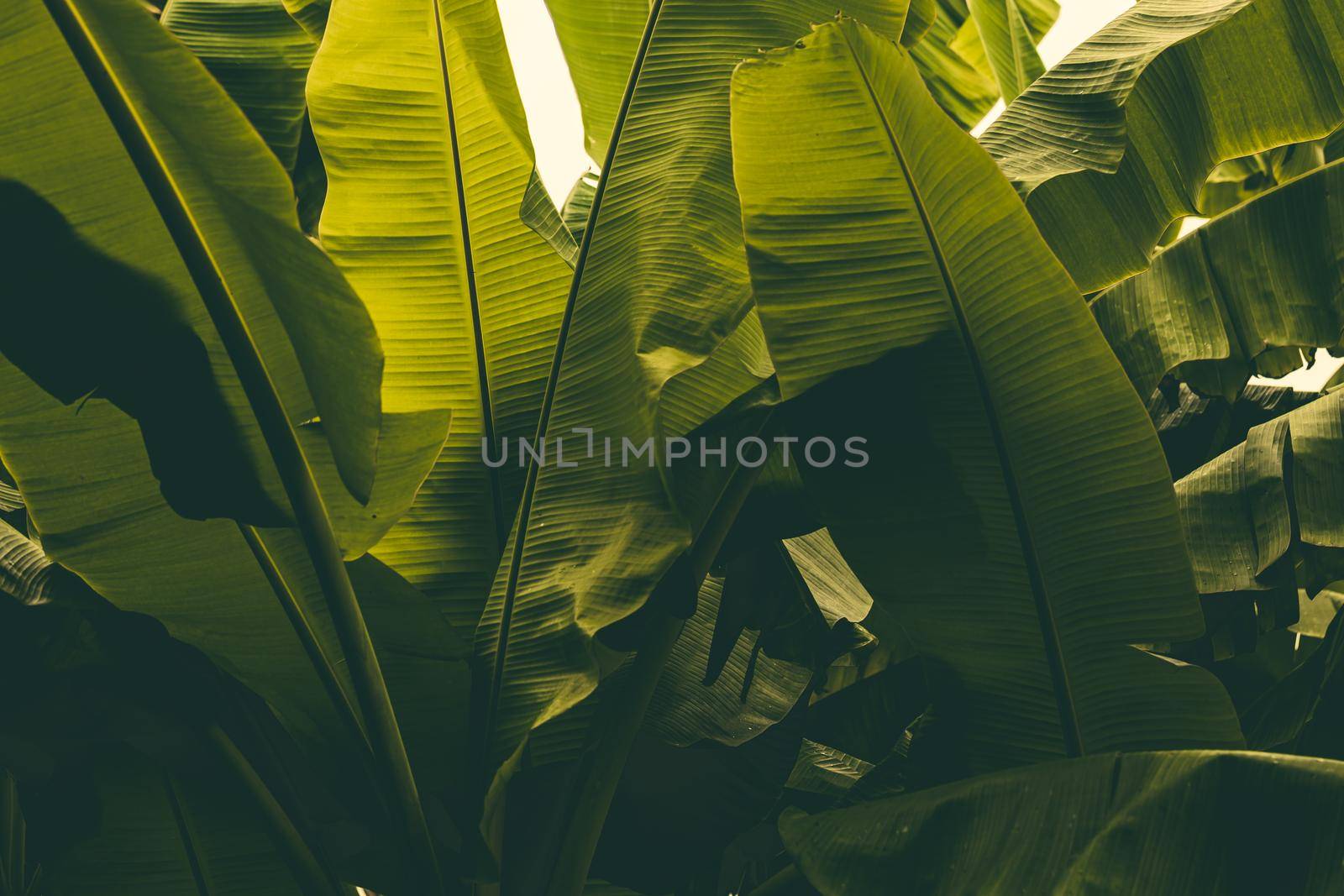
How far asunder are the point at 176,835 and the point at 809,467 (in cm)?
79

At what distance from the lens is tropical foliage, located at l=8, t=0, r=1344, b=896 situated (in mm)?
750

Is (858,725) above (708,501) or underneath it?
underneath

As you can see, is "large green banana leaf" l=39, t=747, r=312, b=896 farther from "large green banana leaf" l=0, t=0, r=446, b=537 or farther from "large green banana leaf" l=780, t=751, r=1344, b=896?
"large green banana leaf" l=780, t=751, r=1344, b=896

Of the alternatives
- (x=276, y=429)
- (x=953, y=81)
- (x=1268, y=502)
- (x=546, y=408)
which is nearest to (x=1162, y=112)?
(x=1268, y=502)

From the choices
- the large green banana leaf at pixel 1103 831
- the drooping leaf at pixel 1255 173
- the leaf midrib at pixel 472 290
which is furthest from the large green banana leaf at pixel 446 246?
the drooping leaf at pixel 1255 173

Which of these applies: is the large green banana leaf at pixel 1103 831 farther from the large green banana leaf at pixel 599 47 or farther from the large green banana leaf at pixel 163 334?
the large green banana leaf at pixel 599 47

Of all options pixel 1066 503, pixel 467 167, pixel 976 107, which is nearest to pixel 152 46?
pixel 467 167

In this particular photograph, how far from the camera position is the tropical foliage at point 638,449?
2.46ft

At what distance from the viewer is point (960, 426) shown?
2.78ft

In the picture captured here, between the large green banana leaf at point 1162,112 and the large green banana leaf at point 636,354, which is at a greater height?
the large green banana leaf at point 1162,112

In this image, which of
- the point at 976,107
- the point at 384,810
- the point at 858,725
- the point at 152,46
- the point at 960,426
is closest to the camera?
the point at 152,46

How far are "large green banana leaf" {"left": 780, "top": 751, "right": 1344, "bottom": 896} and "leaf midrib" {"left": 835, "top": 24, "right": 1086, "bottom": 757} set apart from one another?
12 cm

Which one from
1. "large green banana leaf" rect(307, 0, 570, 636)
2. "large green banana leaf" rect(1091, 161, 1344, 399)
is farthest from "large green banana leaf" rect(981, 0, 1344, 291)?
"large green banana leaf" rect(307, 0, 570, 636)

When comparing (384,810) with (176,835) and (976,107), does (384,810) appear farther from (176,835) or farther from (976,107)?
(976,107)
